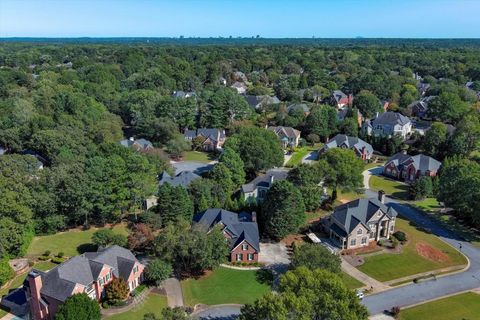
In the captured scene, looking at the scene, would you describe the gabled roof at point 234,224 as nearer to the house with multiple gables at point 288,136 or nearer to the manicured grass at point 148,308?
the manicured grass at point 148,308

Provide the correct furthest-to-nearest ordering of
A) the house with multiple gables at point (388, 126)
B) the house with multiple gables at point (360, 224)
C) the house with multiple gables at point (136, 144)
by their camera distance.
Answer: the house with multiple gables at point (388, 126), the house with multiple gables at point (136, 144), the house with multiple gables at point (360, 224)

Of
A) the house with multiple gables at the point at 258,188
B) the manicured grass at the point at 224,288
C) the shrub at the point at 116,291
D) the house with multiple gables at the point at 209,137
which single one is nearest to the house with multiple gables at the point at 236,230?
the manicured grass at the point at 224,288

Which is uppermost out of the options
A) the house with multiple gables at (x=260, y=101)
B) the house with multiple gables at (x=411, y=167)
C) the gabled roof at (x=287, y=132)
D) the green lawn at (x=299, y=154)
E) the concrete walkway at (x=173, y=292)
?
the house with multiple gables at (x=260, y=101)

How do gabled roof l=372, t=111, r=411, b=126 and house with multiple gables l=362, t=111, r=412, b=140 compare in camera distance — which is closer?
house with multiple gables l=362, t=111, r=412, b=140

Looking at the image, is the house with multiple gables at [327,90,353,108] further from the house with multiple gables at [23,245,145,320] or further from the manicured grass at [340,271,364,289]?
the house with multiple gables at [23,245,145,320]

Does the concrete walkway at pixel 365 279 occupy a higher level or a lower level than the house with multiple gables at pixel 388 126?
lower

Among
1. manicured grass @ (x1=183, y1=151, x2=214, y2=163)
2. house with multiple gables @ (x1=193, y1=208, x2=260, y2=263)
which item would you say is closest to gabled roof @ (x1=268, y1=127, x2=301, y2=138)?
manicured grass @ (x1=183, y1=151, x2=214, y2=163)
